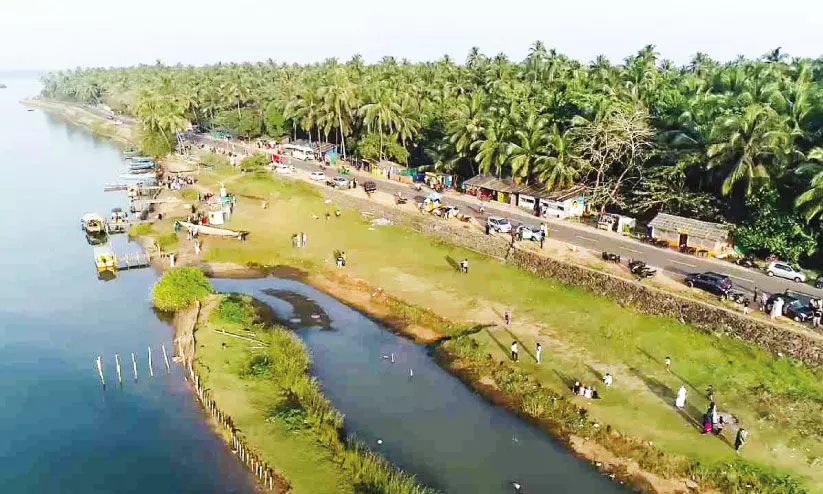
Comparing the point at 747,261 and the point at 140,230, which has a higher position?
the point at 747,261

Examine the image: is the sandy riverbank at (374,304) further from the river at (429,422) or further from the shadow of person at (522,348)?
the shadow of person at (522,348)

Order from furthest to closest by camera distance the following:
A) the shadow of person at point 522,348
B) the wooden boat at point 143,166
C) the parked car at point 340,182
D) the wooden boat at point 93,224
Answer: the wooden boat at point 143,166 < the parked car at point 340,182 < the wooden boat at point 93,224 < the shadow of person at point 522,348

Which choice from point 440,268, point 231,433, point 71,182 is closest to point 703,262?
point 440,268

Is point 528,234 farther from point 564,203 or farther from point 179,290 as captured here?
point 179,290

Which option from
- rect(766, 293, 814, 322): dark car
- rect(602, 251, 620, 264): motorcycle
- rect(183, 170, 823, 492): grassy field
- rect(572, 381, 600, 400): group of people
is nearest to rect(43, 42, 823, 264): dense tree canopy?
rect(766, 293, 814, 322): dark car

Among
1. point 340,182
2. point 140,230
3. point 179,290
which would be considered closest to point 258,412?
point 179,290

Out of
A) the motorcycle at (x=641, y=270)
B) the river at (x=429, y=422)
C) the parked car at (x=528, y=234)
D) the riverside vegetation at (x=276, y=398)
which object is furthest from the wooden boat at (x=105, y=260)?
the motorcycle at (x=641, y=270)

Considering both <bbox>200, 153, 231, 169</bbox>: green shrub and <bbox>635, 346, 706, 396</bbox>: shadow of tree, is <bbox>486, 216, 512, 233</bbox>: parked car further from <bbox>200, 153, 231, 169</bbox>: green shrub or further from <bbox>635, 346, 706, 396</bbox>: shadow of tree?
<bbox>200, 153, 231, 169</bbox>: green shrub
